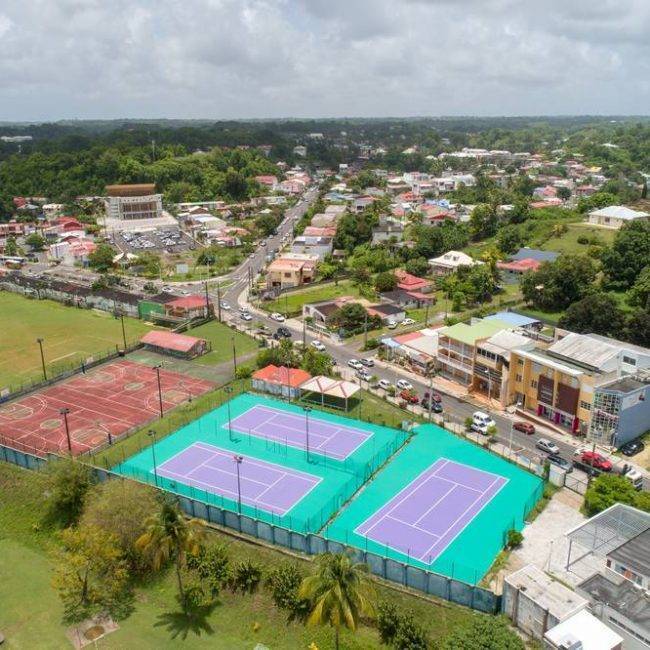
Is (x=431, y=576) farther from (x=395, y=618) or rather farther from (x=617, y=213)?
(x=617, y=213)

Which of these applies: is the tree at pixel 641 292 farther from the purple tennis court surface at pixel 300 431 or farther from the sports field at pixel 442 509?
the purple tennis court surface at pixel 300 431

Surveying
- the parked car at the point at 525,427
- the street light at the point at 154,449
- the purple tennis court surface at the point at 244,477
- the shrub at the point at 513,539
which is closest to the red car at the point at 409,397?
the parked car at the point at 525,427

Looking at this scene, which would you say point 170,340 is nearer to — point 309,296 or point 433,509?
point 309,296

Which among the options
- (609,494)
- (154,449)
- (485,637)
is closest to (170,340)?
(154,449)

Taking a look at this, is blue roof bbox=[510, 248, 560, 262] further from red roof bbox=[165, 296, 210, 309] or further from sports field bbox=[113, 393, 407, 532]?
sports field bbox=[113, 393, 407, 532]

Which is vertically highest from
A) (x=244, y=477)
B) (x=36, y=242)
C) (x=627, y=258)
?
(x=627, y=258)

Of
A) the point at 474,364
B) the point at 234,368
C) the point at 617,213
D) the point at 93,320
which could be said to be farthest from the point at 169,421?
the point at 617,213
